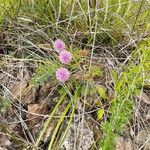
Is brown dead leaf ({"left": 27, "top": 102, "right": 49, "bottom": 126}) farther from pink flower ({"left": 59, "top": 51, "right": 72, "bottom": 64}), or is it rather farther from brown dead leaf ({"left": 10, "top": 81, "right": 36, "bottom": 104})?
pink flower ({"left": 59, "top": 51, "right": 72, "bottom": 64})

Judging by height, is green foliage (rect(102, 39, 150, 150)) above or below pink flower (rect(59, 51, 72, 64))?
below

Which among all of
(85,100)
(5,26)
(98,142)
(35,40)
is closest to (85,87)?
(85,100)

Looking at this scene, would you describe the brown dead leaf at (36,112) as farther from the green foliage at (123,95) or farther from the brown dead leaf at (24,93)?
the green foliage at (123,95)

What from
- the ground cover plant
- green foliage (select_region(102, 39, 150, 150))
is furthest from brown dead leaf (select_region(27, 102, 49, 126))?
green foliage (select_region(102, 39, 150, 150))

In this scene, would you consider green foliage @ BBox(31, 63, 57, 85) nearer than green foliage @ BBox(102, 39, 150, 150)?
No

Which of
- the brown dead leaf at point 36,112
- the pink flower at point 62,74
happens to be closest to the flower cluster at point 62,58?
the pink flower at point 62,74

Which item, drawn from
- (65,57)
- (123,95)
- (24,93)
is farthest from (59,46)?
(123,95)

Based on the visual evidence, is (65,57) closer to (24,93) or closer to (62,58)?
(62,58)
